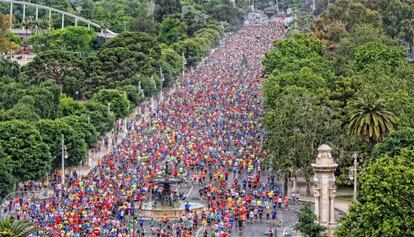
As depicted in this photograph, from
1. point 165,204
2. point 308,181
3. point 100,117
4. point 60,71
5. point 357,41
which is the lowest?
point 165,204

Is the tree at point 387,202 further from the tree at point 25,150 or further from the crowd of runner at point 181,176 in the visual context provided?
the tree at point 25,150

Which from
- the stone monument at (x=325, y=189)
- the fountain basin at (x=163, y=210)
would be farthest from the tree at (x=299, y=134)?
the stone monument at (x=325, y=189)

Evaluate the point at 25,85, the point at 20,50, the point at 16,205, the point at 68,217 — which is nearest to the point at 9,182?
the point at 16,205

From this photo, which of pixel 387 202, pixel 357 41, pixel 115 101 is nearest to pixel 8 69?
pixel 115 101

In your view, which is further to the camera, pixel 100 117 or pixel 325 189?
pixel 100 117

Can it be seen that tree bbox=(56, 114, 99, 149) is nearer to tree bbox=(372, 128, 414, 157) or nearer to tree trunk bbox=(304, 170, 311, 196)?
tree trunk bbox=(304, 170, 311, 196)

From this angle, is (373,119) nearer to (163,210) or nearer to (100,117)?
(163,210)
